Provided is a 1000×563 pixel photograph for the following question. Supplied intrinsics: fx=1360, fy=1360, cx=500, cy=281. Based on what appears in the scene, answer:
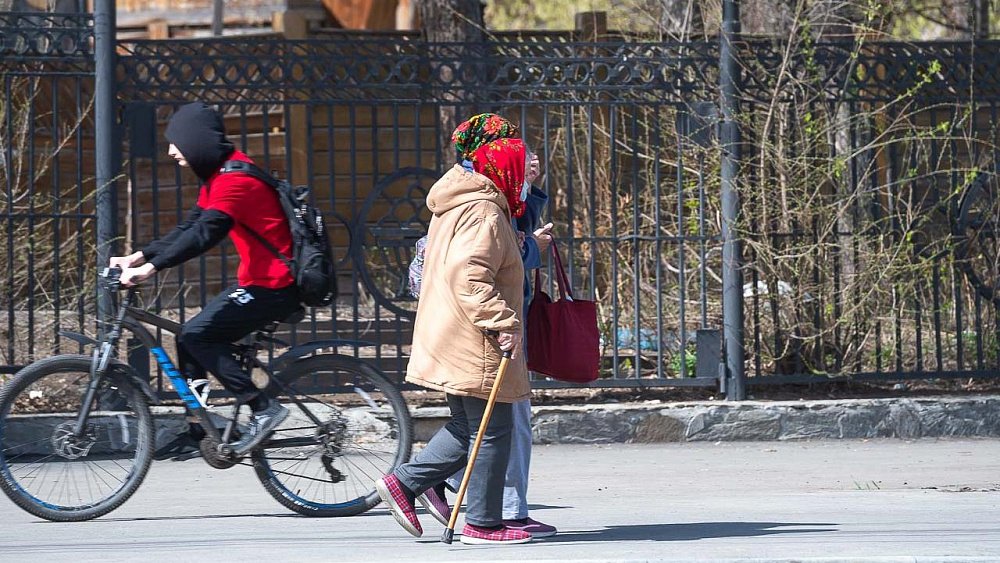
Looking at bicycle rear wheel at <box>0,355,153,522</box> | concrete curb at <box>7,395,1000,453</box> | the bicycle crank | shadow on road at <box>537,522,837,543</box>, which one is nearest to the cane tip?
shadow on road at <box>537,522,837,543</box>

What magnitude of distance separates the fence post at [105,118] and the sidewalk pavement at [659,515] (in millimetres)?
1460

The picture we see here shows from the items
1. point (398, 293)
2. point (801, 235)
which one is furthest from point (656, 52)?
point (398, 293)

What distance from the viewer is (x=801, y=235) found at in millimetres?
8664

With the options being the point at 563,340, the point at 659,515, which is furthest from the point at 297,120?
the point at 563,340

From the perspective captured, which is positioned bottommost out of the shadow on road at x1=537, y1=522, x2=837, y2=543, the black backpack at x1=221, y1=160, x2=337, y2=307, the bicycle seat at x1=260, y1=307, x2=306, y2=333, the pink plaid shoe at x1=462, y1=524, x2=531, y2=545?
the shadow on road at x1=537, y1=522, x2=837, y2=543

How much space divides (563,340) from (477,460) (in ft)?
2.06

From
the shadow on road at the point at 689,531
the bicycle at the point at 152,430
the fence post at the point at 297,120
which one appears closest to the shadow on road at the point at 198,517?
the bicycle at the point at 152,430

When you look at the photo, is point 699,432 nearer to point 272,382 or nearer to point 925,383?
point 925,383

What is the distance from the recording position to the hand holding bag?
217 inches

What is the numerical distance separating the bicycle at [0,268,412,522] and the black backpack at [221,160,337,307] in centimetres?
28

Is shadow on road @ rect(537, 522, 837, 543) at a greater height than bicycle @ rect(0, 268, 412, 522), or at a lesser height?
lesser

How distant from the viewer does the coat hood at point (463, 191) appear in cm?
519

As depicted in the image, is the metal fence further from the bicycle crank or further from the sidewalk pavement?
the bicycle crank

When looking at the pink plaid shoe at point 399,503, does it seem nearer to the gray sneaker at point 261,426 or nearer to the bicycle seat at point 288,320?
the gray sneaker at point 261,426
